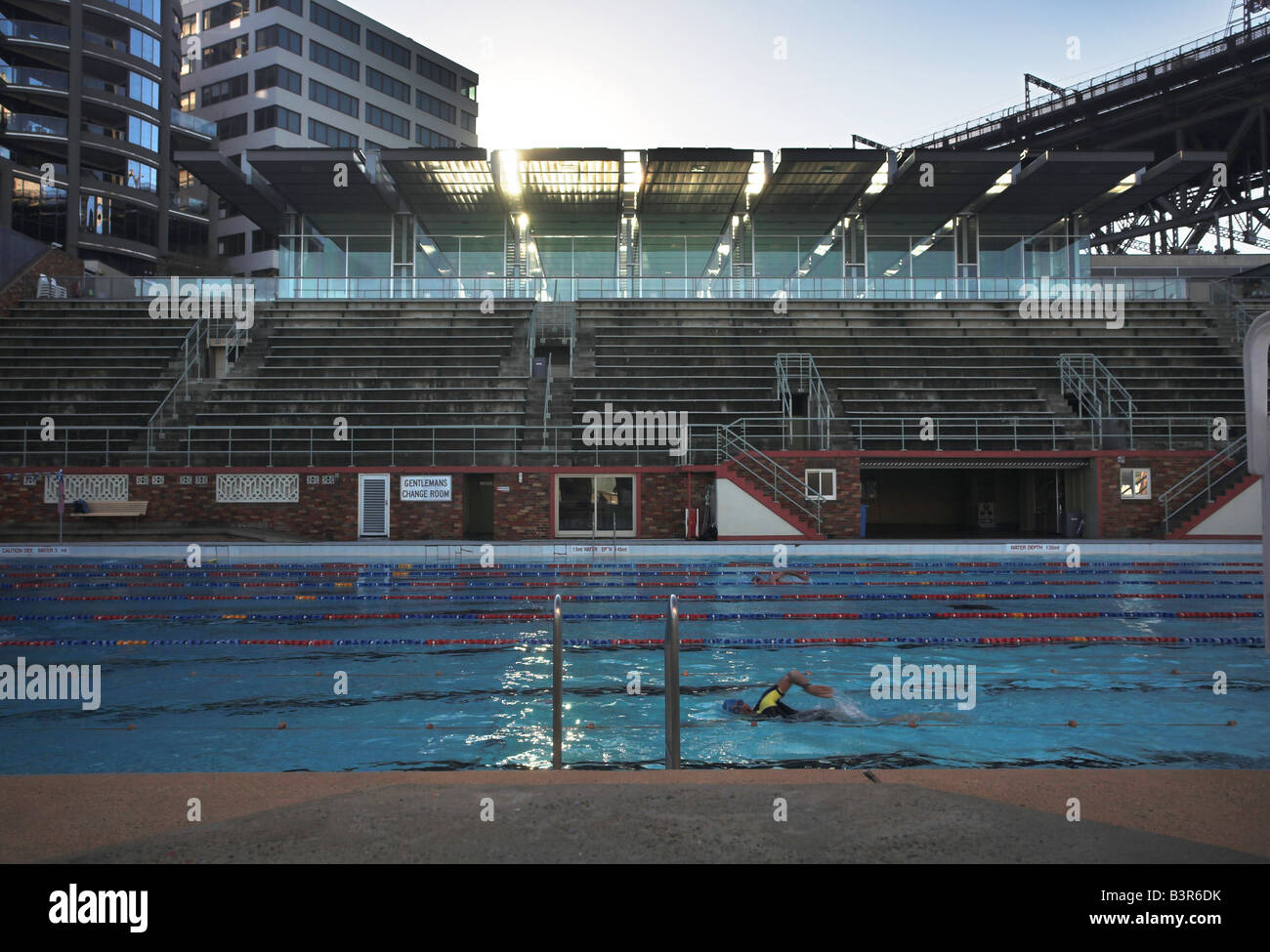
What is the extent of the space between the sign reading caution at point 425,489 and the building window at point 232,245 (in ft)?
144

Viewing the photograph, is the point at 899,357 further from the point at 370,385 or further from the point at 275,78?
the point at 275,78

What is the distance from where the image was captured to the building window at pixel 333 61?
57.4m

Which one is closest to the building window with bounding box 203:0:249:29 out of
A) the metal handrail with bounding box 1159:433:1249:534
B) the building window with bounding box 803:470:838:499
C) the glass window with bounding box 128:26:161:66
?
the glass window with bounding box 128:26:161:66

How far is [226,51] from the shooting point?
5753 cm

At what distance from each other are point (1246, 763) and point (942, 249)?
26885 millimetres

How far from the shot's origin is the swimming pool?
5543mm

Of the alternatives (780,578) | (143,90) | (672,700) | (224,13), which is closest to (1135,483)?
(780,578)

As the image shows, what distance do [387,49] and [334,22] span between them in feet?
14.7

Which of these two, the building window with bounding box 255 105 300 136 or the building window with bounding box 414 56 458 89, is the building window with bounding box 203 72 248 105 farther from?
the building window with bounding box 414 56 458 89

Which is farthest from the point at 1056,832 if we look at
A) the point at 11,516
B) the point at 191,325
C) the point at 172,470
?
the point at 191,325

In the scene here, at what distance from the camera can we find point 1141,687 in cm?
710

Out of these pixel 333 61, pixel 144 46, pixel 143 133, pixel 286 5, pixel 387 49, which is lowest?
pixel 143 133

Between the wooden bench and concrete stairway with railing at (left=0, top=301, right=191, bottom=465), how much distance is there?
124cm

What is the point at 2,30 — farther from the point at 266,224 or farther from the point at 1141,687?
the point at 1141,687
